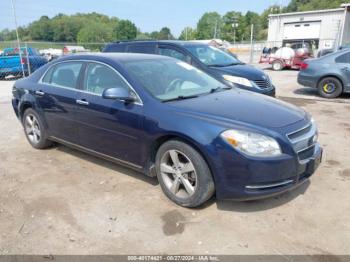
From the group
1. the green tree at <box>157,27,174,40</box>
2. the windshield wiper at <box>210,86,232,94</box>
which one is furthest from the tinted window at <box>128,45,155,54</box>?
the green tree at <box>157,27,174,40</box>

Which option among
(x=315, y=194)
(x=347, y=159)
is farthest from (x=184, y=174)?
(x=347, y=159)

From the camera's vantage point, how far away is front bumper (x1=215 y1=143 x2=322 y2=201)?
3016 mm

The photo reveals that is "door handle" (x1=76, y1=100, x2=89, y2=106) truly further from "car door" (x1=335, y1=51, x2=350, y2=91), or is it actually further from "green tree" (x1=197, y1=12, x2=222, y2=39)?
"green tree" (x1=197, y1=12, x2=222, y2=39)

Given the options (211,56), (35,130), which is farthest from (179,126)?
(211,56)

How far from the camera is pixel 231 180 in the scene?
3.10 m

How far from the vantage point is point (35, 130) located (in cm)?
536

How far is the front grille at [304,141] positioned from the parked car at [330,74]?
6.57 metres

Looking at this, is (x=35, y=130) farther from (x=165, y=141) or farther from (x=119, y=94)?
(x=165, y=141)

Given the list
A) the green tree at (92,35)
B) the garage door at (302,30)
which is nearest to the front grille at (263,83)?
the garage door at (302,30)

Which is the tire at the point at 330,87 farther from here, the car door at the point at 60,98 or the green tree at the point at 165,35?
the green tree at the point at 165,35

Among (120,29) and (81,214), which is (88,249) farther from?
(120,29)

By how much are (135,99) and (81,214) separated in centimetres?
137

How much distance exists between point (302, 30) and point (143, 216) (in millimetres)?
37904

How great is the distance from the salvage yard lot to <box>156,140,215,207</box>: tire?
6.1 inches
